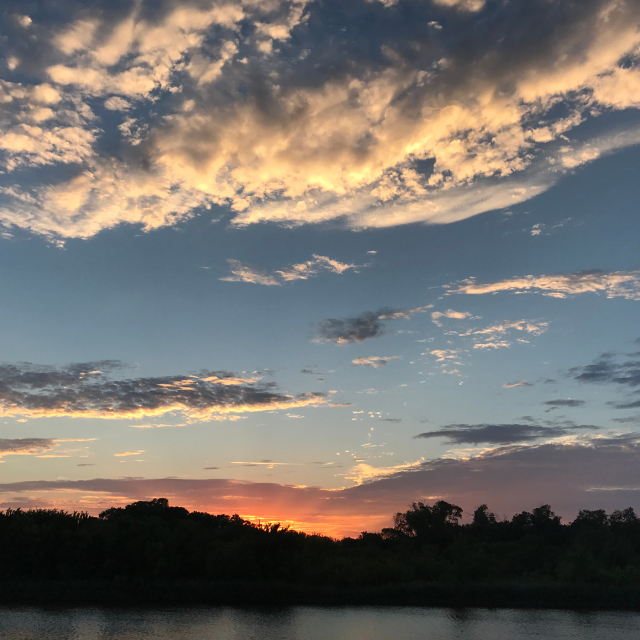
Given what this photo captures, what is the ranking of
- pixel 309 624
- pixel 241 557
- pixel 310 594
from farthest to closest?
pixel 241 557
pixel 310 594
pixel 309 624

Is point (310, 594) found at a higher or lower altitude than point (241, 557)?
lower

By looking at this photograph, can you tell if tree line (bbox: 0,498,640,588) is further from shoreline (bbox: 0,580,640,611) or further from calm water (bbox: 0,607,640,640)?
calm water (bbox: 0,607,640,640)

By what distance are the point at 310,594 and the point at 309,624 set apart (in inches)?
604

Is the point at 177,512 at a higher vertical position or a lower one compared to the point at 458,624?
higher

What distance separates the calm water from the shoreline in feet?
15.9

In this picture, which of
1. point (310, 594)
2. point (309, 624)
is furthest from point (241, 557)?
point (309, 624)

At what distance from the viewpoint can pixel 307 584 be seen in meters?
57.0

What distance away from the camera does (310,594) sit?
54.4m

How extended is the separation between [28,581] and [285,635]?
105ft

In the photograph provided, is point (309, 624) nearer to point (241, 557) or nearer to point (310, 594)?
point (310, 594)

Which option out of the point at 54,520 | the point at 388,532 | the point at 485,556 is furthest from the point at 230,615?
the point at 388,532

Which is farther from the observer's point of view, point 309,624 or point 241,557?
point 241,557

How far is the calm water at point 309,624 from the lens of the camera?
3391 centimetres

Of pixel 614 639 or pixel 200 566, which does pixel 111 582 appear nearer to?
pixel 200 566
